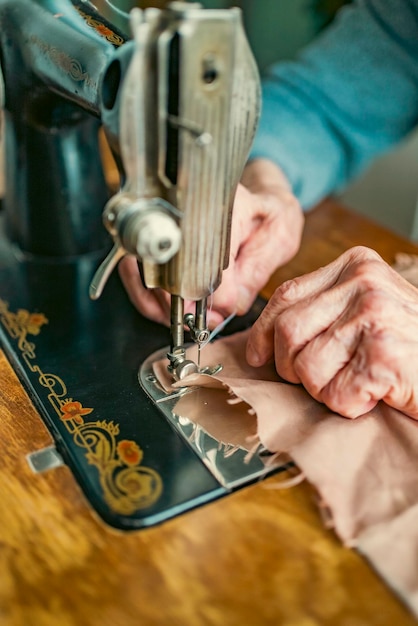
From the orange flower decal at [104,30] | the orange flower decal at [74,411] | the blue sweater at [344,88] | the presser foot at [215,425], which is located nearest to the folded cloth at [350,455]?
the presser foot at [215,425]

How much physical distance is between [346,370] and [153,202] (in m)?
0.26

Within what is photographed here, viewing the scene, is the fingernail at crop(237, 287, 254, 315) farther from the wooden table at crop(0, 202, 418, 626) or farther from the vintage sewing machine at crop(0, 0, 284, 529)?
the wooden table at crop(0, 202, 418, 626)

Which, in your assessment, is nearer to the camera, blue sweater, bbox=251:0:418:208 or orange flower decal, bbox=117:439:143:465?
orange flower decal, bbox=117:439:143:465

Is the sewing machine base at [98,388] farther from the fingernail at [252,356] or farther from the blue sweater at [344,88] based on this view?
the blue sweater at [344,88]

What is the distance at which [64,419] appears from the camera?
704 mm

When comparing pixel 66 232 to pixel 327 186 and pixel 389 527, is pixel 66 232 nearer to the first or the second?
pixel 327 186

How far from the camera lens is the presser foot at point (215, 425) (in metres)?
0.65

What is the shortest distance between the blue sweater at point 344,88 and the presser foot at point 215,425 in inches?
25.0

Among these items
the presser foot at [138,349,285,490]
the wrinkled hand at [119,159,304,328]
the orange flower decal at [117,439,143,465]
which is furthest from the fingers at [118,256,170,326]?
the orange flower decal at [117,439,143,465]

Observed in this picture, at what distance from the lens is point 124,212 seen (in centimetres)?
57

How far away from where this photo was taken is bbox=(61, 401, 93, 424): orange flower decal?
2.32ft

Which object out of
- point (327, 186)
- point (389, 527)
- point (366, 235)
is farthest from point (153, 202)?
point (327, 186)

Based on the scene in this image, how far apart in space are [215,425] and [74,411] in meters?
0.16

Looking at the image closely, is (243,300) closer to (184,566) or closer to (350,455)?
(350,455)
